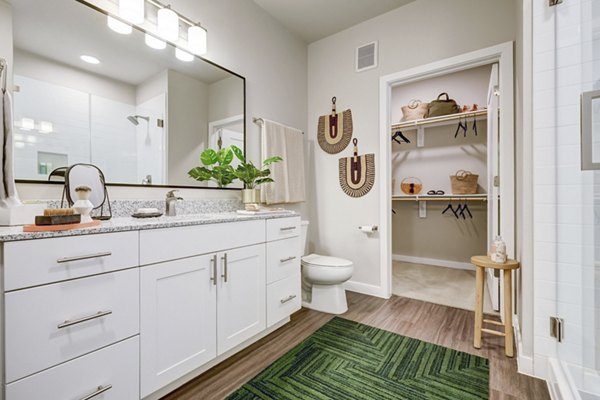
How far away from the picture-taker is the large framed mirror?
1.33 m

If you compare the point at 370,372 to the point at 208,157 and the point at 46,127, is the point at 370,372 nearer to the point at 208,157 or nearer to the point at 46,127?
the point at 208,157

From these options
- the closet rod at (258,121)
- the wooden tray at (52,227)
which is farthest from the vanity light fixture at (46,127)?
the closet rod at (258,121)

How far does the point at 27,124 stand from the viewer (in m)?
1.31

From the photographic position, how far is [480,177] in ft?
11.6

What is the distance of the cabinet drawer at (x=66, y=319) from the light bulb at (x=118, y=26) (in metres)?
1.42

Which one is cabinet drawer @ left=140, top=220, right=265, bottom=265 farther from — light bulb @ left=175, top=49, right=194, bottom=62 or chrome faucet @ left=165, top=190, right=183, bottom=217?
light bulb @ left=175, top=49, right=194, bottom=62

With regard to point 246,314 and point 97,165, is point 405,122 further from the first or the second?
point 97,165

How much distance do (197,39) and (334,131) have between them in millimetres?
1553

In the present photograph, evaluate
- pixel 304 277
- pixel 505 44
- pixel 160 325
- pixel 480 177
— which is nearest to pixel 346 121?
pixel 505 44

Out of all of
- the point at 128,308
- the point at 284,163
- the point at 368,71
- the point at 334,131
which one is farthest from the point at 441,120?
the point at 128,308

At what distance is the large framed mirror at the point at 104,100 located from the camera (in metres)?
1.33

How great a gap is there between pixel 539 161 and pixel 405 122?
2339 millimetres

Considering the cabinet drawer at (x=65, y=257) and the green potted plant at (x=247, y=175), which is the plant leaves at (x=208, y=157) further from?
the cabinet drawer at (x=65, y=257)

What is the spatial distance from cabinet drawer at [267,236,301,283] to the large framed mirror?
710 millimetres
